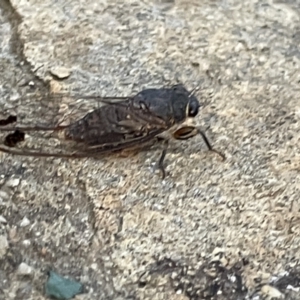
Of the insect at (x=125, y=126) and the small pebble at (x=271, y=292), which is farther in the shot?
the insect at (x=125, y=126)

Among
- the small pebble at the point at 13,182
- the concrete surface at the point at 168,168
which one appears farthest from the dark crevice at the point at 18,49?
the small pebble at the point at 13,182

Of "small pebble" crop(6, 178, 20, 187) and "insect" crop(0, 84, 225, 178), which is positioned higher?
"insect" crop(0, 84, 225, 178)

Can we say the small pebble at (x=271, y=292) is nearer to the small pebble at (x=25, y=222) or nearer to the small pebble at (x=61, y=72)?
the small pebble at (x=25, y=222)

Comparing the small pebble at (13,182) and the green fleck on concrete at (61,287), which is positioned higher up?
the small pebble at (13,182)

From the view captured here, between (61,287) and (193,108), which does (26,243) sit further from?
(193,108)

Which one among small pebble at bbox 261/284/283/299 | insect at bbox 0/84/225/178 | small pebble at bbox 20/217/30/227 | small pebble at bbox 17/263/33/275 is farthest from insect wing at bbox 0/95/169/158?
small pebble at bbox 261/284/283/299

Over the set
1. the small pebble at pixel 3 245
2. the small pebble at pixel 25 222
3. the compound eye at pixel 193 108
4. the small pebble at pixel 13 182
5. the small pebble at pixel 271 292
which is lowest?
the small pebble at pixel 3 245

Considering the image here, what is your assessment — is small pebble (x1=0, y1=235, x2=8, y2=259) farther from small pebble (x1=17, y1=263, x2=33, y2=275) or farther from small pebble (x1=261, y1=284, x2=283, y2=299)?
small pebble (x1=261, y1=284, x2=283, y2=299)

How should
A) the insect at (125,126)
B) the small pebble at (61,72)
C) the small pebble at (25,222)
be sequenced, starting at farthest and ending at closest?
the small pebble at (61,72)
the insect at (125,126)
the small pebble at (25,222)

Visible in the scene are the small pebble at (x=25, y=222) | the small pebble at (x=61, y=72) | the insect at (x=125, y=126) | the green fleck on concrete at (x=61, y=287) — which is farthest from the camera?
the small pebble at (x=61, y=72)
